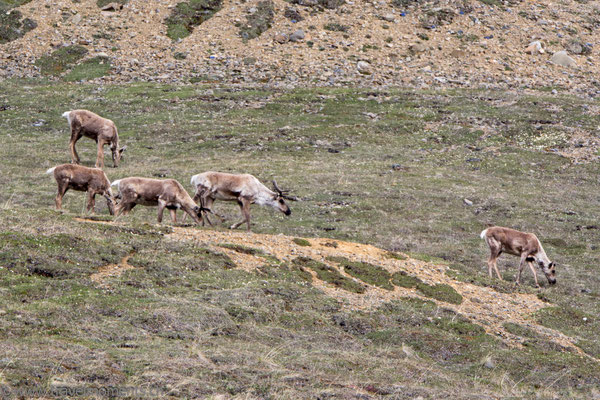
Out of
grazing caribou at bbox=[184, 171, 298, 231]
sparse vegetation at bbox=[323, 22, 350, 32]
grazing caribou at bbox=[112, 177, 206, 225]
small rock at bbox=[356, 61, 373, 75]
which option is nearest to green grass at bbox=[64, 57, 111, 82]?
sparse vegetation at bbox=[323, 22, 350, 32]

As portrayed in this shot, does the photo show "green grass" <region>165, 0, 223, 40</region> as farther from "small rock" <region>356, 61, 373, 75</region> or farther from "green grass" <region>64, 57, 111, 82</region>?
"small rock" <region>356, 61, 373, 75</region>

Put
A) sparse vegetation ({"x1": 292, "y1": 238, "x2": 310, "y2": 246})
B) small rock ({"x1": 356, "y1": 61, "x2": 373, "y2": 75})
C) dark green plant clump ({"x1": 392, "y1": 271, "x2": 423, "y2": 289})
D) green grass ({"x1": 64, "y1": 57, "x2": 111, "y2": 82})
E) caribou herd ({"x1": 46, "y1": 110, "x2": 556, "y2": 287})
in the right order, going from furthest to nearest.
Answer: small rock ({"x1": 356, "y1": 61, "x2": 373, "y2": 75}) < green grass ({"x1": 64, "y1": 57, "x2": 111, "y2": 82}) < caribou herd ({"x1": 46, "y1": 110, "x2": 556, "y2": 287}) < sparse vegetation ({"x1": 292, "y1": 238, "x2": 310, "y2": 246}) < dark green plant clump ({"x1": 392, "y1": 271, "x2": 423, "y2": 289})

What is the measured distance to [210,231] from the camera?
19.6 meters

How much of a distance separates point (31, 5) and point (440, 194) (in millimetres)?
40323

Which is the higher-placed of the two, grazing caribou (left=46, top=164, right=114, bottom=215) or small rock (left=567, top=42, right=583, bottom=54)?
grazing caribou (left=46, top=164, right=114, bottom=215)

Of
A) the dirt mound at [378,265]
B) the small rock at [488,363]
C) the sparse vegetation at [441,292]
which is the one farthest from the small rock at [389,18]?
the small rock at [488,363]

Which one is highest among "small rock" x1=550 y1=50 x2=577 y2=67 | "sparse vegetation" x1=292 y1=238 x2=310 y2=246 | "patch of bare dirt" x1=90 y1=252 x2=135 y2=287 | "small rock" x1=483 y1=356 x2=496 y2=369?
"patch of bare dirt" x1=90 y1=252 x2=135 y2=287

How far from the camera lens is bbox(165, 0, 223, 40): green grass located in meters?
57.4

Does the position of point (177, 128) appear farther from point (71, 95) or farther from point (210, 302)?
point (210, 302)

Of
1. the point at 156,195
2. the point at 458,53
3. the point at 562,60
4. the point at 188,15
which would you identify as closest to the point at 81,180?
the point at 156,195

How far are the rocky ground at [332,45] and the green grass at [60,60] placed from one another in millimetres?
609

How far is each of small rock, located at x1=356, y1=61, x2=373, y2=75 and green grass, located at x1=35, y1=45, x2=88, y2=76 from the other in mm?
20807

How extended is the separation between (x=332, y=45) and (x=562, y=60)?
61.9 feet

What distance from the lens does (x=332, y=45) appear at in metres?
56.8
